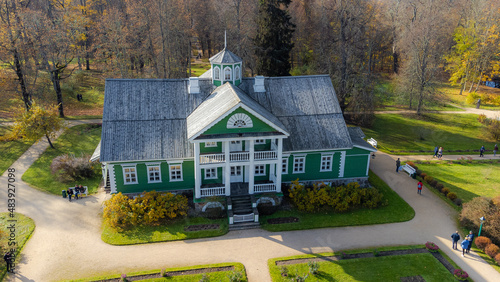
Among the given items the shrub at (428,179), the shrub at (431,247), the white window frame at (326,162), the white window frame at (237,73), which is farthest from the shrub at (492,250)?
the white window frame at (237,73)

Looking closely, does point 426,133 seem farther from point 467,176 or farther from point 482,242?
point 482,242

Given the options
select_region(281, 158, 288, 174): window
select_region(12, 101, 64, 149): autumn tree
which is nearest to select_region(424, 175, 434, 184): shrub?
select_region(281, 158, 288, 174): window

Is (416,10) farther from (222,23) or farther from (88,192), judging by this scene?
(88,192)

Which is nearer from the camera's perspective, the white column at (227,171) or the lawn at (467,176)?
the white column at (227,171)

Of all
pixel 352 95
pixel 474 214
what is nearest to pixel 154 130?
pixel 474 214

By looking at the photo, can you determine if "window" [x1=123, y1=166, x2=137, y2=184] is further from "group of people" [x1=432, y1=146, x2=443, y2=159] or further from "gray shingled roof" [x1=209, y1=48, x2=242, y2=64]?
"group of people" [x1=432, y1=146, x2=443, y2=159]

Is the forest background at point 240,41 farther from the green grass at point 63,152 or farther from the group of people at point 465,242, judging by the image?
the group of people at point 465,242
